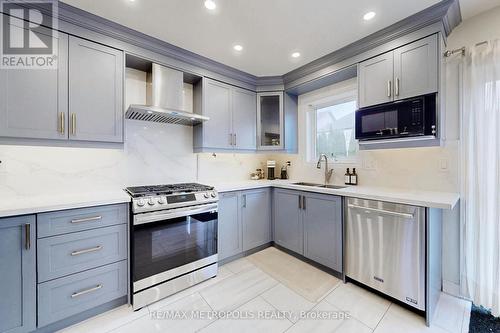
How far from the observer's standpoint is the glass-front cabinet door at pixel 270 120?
3166 mm

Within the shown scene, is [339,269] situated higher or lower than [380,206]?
lower

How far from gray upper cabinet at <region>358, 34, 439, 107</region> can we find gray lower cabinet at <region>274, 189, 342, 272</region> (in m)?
1.14

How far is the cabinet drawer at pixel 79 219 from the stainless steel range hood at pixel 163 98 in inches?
39.0

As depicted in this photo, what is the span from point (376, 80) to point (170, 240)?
8.56 ft

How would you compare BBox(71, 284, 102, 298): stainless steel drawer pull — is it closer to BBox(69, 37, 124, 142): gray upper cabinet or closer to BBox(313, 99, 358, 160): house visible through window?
BBox(69, 37, 124, 142): gray upper cabinet

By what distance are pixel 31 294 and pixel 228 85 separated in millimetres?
2735

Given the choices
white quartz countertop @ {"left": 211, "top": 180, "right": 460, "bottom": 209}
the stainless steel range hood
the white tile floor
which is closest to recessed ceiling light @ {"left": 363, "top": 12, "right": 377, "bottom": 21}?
white quartz countertop @ {"left": 211, "top": 180, "right": 460, "bottom": 209}

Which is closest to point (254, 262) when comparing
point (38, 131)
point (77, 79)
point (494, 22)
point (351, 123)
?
point (351, 123)

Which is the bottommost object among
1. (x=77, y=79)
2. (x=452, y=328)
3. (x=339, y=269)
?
(x=452, y=328)

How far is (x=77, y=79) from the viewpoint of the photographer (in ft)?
5.83

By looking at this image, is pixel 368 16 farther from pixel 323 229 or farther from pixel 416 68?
pixel 323 229

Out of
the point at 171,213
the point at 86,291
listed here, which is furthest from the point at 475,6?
the point at 86,291

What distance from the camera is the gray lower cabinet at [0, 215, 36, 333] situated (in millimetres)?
1306

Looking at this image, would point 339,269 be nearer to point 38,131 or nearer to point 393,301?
point 393,301
